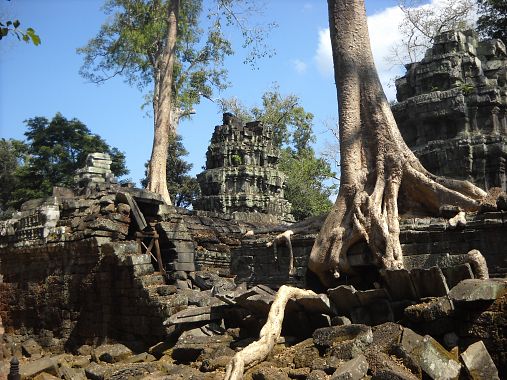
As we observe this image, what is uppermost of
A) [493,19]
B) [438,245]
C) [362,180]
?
[493,19]

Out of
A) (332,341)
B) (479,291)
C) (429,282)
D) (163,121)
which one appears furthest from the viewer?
(163,121)

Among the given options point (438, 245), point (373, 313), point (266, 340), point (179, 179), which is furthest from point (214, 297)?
point (179, 179)

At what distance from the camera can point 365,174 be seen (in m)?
8.02

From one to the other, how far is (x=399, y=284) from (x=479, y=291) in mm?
952

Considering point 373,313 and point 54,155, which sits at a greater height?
point 54,155

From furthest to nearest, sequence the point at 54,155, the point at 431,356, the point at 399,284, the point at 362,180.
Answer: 1. the point at 54,155
2. the point at 362,180
3. the point at 399,284
4. the point at 431,356

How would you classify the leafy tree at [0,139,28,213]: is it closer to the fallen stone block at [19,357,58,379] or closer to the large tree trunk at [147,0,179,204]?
the large tree trunk at [147,0,179,204]

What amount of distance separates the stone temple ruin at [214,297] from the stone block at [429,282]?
0.04 feet

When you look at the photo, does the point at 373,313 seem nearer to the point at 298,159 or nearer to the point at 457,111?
the point at 457,111

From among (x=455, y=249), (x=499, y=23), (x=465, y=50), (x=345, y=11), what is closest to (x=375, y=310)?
(x=455, y=249)

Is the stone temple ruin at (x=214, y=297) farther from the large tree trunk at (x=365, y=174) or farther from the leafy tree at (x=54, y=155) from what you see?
the leafy tree at (x=54, y=155)

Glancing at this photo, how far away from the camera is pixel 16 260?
468 inches

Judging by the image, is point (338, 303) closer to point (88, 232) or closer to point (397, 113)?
point (88, 232)

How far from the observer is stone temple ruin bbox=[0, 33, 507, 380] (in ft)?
17.2
